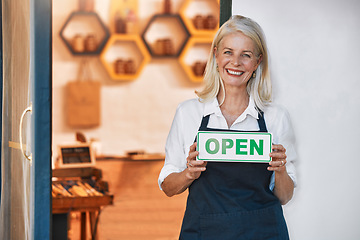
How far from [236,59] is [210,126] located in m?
0.31

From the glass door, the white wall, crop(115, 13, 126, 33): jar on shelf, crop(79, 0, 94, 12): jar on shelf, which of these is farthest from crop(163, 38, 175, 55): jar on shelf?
the white wall

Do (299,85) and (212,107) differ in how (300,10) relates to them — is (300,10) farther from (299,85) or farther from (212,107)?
(212,107)

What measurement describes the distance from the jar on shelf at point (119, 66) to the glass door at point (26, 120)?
3.09 m

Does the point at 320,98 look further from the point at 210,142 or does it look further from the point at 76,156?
the point at 76,156

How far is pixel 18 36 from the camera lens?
294cm

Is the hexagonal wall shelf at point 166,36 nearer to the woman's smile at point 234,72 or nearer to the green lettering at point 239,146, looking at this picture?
the woman's smile at point 234,72

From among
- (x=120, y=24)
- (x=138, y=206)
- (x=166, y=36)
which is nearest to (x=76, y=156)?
(x=138, y=206)

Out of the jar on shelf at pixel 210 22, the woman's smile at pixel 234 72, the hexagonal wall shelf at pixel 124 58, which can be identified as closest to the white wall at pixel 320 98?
the woman's smile at pixel 234 72

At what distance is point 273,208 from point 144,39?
15.1ft

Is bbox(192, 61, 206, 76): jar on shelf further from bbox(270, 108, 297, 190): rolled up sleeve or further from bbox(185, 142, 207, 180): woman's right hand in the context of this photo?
bbox(185, 142, 207, 180): woman's right hand

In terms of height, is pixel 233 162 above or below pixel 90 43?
below

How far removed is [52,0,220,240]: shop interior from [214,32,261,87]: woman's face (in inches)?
157

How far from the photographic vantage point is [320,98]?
8.46ft

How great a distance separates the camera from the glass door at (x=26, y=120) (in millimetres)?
2471
